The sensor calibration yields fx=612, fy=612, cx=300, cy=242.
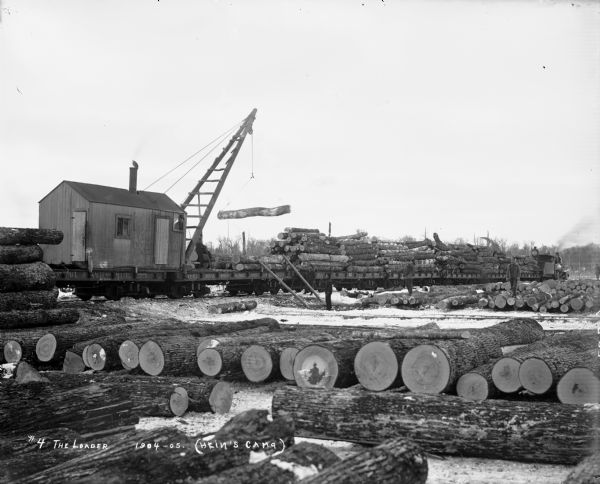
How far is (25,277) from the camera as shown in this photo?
504 inches

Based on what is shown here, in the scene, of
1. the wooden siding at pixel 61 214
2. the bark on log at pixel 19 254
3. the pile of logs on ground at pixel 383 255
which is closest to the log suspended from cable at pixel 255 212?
the pile of logs on ground at pixel 383 255

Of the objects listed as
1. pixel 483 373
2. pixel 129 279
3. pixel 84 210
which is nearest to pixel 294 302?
pixel 129 279

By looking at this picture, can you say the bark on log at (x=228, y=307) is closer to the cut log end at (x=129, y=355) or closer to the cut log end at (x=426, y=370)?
the cut log end at (x=129, y=355)

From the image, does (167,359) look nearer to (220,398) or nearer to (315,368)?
(220,398)

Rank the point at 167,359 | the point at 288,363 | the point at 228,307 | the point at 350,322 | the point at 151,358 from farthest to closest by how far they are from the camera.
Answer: the point at 228,307
the point at 350,322
the point at 151,358
the point at 167,359
the point at 288,363

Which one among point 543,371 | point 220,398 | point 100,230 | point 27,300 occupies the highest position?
point 100,230

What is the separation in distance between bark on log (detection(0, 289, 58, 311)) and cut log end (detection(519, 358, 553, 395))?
9.84 m

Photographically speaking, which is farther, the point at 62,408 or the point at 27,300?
the point at 27,300

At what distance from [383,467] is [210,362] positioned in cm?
424

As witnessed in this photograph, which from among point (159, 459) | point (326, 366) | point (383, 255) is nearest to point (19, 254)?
point (326, 366)

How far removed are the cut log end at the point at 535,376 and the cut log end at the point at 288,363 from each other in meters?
2.60

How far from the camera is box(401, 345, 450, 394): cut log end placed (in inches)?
228

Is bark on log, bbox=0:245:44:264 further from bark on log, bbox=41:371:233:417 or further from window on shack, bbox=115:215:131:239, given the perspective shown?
bark on log, bbox=41:371:233:417

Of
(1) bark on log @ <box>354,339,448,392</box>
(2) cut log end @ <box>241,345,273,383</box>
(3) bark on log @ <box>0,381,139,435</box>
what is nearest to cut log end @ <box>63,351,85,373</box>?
(2) cut log end @ <box>241,345,273,383</box>
